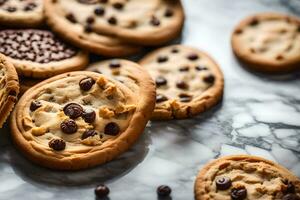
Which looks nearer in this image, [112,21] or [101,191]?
[101,191]

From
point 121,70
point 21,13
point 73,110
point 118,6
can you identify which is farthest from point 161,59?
point 21,13

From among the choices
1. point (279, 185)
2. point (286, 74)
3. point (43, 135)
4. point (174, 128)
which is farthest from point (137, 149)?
point (286, 74)

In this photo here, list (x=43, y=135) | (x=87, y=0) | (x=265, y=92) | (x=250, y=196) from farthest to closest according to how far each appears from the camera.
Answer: (x=87, y=0), (x=265, y=92), (x=43, y=135), (x=250, y=196)

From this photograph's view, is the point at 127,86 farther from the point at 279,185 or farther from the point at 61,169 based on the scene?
the point at 279,185

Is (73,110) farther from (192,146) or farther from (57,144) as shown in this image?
(192,146)

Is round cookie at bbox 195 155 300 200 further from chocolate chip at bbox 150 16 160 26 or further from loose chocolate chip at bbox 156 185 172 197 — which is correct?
chocolate chip at bbox 150 16 160 26

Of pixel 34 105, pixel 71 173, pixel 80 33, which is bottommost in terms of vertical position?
pixel 71 173
